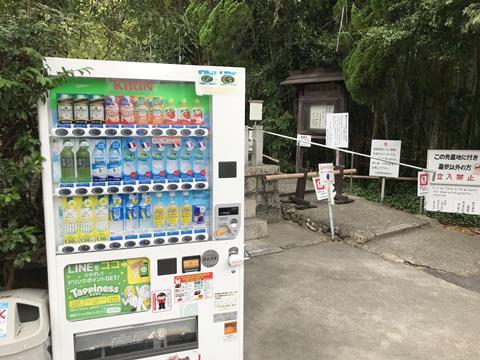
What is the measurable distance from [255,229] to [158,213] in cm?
298

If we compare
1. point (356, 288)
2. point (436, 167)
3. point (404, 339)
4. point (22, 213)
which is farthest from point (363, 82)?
point (22, 213)

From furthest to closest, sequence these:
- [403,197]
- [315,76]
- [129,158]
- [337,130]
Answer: [315,76] < [403,197] < [337,130] < [129,158]

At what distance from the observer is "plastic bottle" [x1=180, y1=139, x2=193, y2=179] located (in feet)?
7.77

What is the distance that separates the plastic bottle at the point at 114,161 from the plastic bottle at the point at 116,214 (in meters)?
0.13

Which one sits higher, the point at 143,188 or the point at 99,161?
the point at 99,161

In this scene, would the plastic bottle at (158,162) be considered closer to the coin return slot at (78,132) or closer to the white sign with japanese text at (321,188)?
the coin return slot at (78,132)

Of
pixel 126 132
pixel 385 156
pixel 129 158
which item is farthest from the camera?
pixel 385 156

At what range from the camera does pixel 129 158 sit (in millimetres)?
2271

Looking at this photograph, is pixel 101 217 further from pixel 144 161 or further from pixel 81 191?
pixel 144 161

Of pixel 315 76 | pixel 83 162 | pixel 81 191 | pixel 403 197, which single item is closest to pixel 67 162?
pixel 83 162

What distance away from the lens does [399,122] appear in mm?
8094

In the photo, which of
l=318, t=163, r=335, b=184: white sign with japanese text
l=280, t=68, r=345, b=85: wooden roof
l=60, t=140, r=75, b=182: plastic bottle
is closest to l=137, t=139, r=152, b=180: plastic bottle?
l=60, t=140, r=75, b=182: plastic bottle

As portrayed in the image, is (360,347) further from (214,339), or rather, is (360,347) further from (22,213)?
(22,213)

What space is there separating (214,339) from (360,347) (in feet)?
3.76
